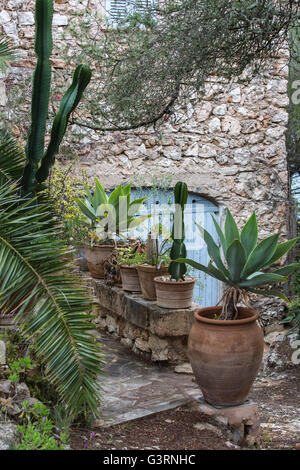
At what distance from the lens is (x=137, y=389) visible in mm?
3367

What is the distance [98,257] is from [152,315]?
151 centimetres

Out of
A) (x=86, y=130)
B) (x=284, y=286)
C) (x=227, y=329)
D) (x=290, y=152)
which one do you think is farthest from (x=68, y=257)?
(x=290, y=152)

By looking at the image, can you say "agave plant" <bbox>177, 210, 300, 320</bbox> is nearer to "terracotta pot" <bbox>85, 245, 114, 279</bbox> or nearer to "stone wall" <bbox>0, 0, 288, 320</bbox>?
"terracotta pot" <bbox>85, 245, 114, 279</bbox>

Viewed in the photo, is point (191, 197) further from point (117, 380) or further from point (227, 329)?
point (227, 329)

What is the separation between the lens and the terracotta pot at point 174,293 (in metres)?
3.81

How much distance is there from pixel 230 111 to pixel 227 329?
5441 millimetres

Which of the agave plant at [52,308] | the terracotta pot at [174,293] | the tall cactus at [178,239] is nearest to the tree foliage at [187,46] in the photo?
the tall cactus at [178,239]

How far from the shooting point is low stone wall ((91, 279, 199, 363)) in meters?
3.88

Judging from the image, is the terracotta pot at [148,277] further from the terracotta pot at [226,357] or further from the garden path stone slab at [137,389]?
the terracotta pot at [226,357]

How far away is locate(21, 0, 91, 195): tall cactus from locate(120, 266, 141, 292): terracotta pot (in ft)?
5.36

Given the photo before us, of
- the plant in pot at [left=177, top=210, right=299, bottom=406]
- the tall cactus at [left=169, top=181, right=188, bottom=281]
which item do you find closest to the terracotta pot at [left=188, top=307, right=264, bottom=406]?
the plant in pot at [left=177, top=210, right=299, bottom=406]

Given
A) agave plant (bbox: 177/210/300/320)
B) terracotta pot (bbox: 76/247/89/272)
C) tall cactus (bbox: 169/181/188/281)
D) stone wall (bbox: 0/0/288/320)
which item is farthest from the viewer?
stone wall (bbox: 0/0/288/320)

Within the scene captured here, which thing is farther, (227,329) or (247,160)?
(247,160)

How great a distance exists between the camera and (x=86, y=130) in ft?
22.3
